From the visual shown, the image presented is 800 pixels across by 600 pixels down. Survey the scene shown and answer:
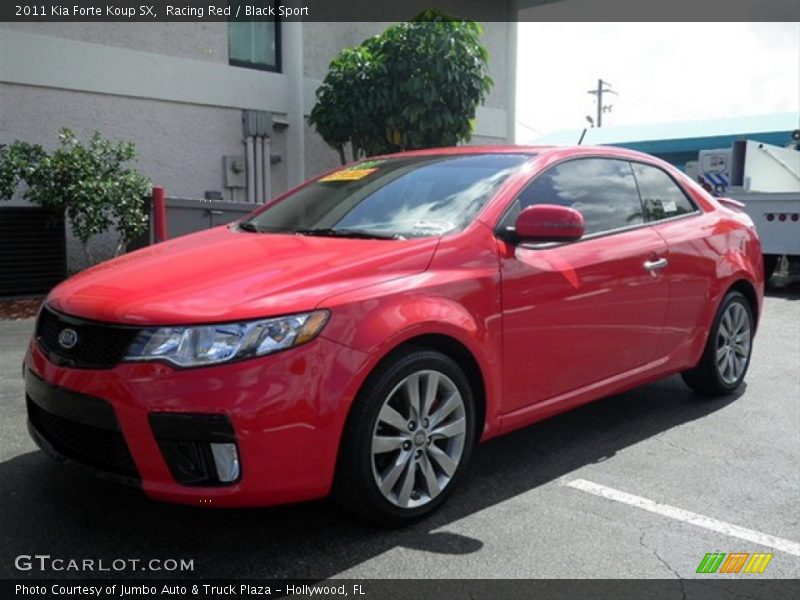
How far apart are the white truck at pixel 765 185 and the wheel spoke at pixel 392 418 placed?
9.72m

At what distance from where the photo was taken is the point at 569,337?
3.86 meters

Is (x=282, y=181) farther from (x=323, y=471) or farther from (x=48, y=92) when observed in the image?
(x=323, y=471)

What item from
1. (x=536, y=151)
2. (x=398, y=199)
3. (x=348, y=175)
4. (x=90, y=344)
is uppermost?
(x=536, y=151)

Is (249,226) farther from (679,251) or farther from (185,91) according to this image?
(185,91)

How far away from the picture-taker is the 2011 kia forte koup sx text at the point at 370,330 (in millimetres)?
2773

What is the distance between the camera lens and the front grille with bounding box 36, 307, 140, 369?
2840mm

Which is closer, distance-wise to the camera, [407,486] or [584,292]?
[407,486]

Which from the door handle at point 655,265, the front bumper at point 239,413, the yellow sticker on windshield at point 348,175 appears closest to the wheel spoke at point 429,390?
the front bumper at point 239,413

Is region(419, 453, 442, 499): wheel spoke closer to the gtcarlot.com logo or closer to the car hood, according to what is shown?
the car hood

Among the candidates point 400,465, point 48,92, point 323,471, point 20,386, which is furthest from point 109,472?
point 48,92

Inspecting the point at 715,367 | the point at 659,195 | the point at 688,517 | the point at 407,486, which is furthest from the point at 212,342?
the point at 715,367

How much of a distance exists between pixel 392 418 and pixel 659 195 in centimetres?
Answer: 255

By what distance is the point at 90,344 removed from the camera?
2936mm

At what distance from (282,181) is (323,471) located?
10280 millimetres
